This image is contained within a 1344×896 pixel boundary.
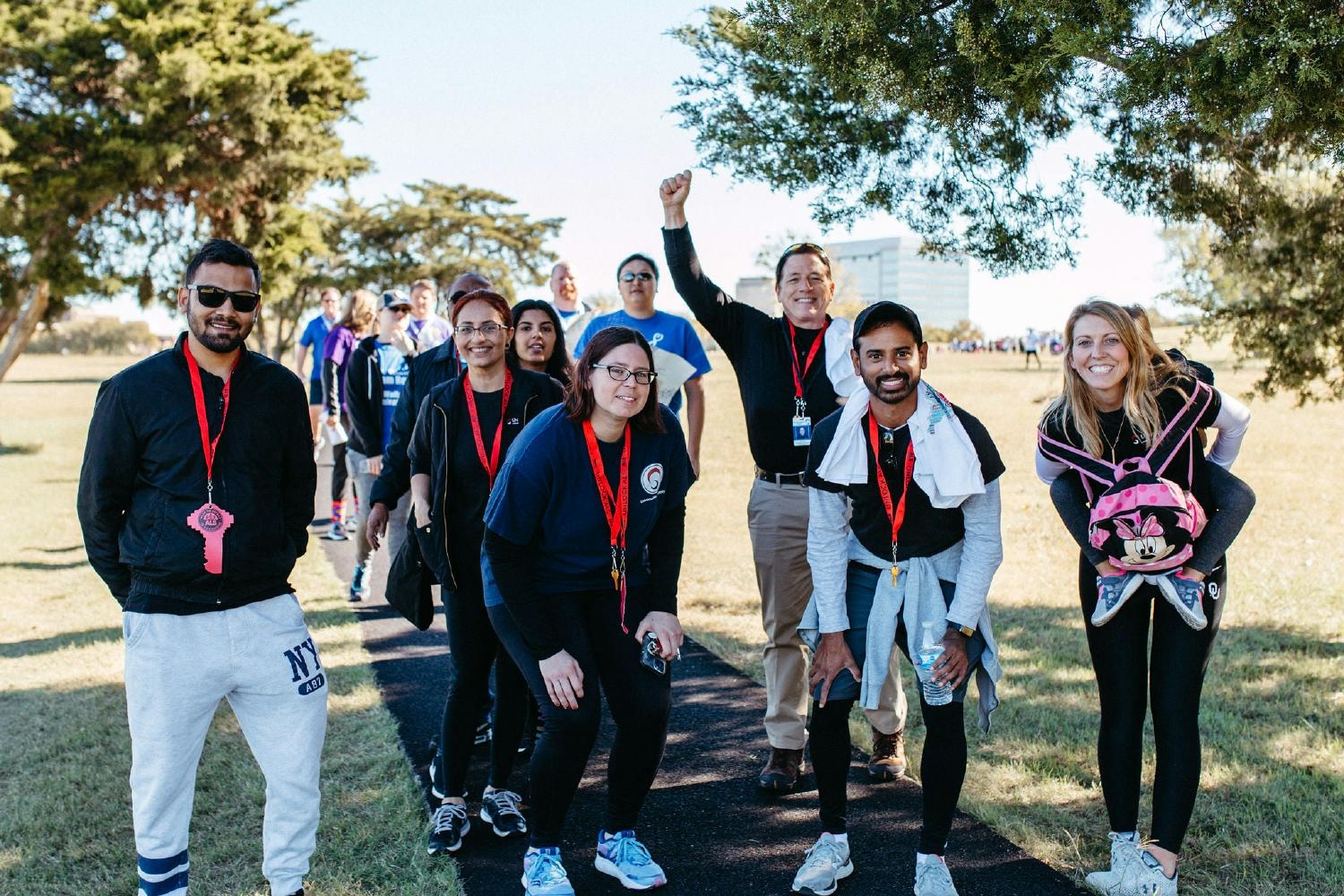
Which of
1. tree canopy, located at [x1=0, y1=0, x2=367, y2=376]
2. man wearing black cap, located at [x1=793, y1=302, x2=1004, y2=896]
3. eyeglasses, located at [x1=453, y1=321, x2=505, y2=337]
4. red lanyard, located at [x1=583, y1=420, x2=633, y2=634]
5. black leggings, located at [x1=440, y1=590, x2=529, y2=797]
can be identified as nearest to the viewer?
man wearing black cap, located at [x1=793, y1=302, x2=1004, y2=896]

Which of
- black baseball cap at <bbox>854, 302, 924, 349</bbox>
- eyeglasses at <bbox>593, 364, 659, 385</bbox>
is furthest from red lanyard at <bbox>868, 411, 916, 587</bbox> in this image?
eyeglasses at <bbox>593, 364, 659, 385</bbox>

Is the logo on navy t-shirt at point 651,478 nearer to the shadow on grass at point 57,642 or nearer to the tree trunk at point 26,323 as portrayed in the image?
the shadow on grass at point 57,642

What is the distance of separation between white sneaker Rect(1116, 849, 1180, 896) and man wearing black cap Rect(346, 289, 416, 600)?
461cm

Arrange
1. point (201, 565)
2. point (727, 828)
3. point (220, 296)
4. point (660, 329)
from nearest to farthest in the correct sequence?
point (201, 565)
point (220, 296)
point (727, 828)
point (660, 329)

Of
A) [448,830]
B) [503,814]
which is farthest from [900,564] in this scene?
[448,830]

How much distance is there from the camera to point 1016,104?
193 inches

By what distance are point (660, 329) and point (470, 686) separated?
116 inches

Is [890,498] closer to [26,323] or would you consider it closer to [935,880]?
[935,880]

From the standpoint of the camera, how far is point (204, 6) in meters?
26.0

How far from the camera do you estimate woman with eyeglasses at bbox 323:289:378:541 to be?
8.70 meters

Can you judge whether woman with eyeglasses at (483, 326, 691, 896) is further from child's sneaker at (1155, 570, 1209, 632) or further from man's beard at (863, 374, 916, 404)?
child's sneaker at (1155, 570, 1209, 632)

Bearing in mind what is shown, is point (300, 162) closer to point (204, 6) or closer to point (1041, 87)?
point (204, 6)

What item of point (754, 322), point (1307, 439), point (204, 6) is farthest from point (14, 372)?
point (754, 322)

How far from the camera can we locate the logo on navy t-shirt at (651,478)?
13.2ft
